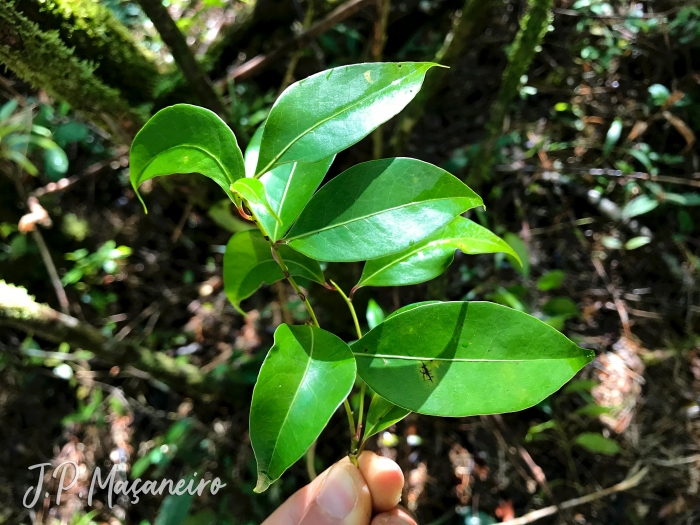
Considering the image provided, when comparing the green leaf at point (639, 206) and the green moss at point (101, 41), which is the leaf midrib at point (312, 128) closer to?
the green moss at point (101, 41)

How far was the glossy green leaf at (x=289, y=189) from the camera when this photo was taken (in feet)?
1.89

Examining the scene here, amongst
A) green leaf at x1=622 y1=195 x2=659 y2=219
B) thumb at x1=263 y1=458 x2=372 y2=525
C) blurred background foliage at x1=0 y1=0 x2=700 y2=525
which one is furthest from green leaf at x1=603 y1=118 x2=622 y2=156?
thumb at x1=263 y1=458 x2=372 y2=525

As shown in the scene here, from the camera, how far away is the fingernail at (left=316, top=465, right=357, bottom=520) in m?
0.68

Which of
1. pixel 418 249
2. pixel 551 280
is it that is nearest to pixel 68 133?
pixel 418 249

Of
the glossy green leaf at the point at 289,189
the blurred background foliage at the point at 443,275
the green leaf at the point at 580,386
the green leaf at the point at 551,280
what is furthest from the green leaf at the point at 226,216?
the green leaf at the point at 580,386

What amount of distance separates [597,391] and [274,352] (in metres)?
1.40

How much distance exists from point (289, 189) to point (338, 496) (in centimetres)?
49

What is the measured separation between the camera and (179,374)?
4.73 ft

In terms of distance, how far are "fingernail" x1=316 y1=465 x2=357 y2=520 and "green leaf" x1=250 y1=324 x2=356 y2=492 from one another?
26 cm

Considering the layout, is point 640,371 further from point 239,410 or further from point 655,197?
point 239,410

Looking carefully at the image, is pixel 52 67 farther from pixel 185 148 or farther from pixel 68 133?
pixel 68 133

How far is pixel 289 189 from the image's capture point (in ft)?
1.99

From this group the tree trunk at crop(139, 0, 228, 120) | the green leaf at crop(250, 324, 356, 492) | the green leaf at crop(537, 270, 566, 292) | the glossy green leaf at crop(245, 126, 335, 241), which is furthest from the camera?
the green leaf at crop(537, 270, 566, 292)

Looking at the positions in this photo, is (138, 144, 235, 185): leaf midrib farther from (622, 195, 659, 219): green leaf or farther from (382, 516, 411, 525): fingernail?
(622, 195, 659, 219): green leaf
